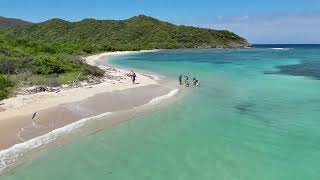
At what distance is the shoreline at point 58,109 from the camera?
57.4 feet

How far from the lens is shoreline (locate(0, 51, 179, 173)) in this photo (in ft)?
57.4

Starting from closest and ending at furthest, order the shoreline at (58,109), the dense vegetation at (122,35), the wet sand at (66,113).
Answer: the shoreline at (58,109) < the wet sand at (66,113) < the dense vegetation at (122,35)

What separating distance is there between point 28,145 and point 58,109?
640cm

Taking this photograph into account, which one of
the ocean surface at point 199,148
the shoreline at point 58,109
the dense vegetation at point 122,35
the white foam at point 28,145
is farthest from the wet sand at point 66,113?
the dense vegetation at point 122,35

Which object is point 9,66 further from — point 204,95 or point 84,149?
point 84,149

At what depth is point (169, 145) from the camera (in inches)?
725

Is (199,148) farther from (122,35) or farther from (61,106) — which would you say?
(122,35)

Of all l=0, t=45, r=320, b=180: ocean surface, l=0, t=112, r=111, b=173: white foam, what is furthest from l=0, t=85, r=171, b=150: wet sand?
l=0, t=45, r=320, b=180: ocean surface

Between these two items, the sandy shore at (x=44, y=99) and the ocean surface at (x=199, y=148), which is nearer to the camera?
the ocean surface at (x=199, y=148)

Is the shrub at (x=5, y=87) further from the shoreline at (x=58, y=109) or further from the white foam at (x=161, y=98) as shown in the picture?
the white foam at (x=161, y=98)

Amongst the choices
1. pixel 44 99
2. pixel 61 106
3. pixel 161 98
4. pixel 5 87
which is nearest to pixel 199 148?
pixel 61 106

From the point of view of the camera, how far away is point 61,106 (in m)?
24.2

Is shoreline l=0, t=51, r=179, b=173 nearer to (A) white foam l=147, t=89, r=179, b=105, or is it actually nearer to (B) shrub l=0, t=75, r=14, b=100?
(A) white foam l=147, t=89, r=179, b=105

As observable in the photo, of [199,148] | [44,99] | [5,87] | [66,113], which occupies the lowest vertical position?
[199,148]
